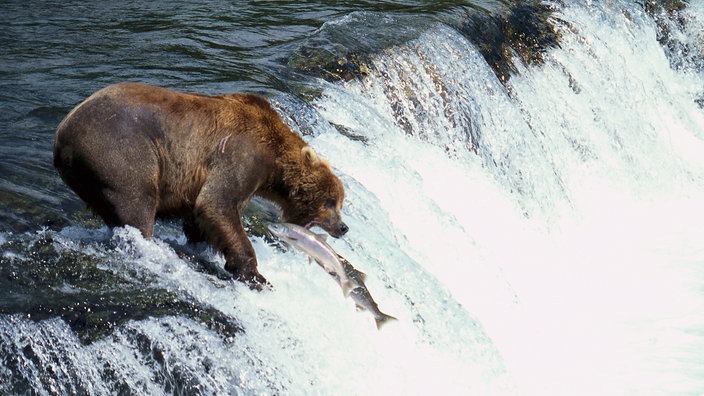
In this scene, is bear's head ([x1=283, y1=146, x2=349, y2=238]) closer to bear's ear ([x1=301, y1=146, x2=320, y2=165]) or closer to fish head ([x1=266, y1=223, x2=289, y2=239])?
bear's ear ([x1=301, y1=146, x2=320, y2=165])

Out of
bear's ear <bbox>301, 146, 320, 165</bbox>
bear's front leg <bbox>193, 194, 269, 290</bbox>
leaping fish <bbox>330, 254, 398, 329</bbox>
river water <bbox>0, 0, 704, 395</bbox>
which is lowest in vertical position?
river water <bbox>0, 0, 704, 395</bbox>

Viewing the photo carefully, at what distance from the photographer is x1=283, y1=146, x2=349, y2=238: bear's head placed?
195 inches

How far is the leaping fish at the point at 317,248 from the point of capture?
455 centimetres

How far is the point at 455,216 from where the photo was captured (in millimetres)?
7418


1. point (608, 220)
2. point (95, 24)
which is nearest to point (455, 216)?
point (608, 220)

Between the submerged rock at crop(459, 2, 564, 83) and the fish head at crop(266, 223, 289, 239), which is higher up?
the fish head at crop(266, 223, 289, 239)

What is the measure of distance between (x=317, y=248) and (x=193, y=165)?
667mm

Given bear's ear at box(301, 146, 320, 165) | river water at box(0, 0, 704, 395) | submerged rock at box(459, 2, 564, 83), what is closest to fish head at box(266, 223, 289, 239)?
river water at box(0, 0, 704, 395)

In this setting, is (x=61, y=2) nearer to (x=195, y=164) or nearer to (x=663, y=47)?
(x=195, y=164)

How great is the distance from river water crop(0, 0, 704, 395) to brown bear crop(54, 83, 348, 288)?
0.18 m

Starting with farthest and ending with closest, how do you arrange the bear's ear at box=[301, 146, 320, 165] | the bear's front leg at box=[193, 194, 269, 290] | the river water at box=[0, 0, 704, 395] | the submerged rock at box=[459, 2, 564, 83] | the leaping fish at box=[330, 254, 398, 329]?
the submerged rock at box=[459, 2, 564, 83], the bear's ear at box=[301, 146, 320, 165], the leaping fish at box=[330, 254, 398, 329], the bear's front leg at box=[193, 194, 269, 290], the river water at box=[0, 0, 704, 395]

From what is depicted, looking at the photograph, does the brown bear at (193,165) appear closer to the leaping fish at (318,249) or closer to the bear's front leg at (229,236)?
the bear's front leg at (229,236)

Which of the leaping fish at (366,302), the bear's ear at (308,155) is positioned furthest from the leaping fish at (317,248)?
the bear's ear at (308,155)

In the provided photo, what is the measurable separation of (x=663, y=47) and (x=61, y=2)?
25.8 feet
